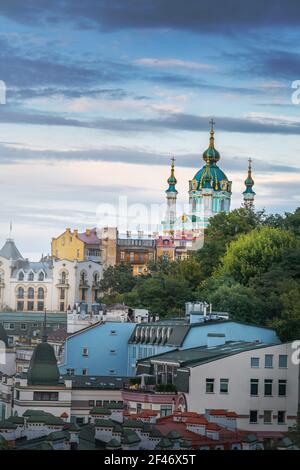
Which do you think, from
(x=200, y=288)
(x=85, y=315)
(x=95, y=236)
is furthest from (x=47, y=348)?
(x=95, y=236)

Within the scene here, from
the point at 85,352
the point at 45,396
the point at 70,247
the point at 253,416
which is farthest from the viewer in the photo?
the point at 70,247

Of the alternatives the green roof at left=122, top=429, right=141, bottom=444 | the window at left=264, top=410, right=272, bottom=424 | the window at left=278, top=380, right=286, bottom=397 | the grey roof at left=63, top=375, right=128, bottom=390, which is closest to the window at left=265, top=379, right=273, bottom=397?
the window at left=278, top=380, right=286, bottom=397

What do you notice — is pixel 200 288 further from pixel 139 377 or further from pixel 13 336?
pixel 139 377

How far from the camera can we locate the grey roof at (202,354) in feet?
169

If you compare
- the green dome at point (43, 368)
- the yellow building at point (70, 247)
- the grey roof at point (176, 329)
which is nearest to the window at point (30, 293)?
the yellow building at point (70, 247)

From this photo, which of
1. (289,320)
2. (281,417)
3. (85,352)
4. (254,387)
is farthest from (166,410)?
(85,352)

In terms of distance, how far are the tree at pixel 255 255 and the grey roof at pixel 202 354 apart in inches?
696

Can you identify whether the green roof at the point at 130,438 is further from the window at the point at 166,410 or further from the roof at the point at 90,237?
the roof at the point at 90,237

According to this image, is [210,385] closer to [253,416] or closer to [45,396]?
[253,416]

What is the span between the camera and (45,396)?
51844mm

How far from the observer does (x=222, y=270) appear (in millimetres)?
77500

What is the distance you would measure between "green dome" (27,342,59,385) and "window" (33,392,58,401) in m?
0.35

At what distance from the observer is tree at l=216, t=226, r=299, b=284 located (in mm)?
75125

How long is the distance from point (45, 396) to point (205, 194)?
7880cm
